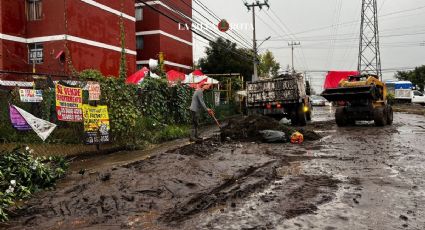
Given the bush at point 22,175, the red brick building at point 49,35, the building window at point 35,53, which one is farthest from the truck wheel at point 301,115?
the building window at point 35,53

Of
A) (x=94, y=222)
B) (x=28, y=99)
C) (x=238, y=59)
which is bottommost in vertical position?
(x=94, y=222)

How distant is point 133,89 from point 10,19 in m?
19.2

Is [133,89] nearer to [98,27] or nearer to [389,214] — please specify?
[389,214]

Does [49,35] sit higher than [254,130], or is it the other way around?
[49,35]

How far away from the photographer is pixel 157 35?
1625 inches

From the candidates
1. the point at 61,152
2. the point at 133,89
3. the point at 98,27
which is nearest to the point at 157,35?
the point at 98,27

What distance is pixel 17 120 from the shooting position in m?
8.91

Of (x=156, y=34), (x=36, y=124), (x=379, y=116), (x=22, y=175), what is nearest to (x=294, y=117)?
(x=379, y=116)

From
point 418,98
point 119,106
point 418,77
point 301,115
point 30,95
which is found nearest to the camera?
point 30,95

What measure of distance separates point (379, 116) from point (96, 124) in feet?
42.2

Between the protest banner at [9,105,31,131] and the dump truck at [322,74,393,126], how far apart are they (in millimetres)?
13553

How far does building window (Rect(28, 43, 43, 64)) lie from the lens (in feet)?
Result: 94.5

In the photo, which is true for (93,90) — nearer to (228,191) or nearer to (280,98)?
(228,191)

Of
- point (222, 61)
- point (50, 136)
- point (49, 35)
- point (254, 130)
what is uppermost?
point (222, 61)
